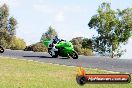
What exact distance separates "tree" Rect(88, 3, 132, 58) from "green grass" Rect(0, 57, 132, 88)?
56516 millimetres

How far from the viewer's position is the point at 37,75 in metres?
18.9

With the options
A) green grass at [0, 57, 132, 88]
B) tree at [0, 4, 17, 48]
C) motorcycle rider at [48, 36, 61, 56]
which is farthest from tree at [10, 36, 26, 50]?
green grass at [0, 57, 132, 88]

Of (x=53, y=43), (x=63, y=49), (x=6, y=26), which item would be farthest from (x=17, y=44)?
(x=63, y=49)

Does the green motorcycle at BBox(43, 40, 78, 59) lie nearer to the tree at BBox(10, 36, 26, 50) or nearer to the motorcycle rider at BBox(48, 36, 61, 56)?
the motorcycle rider at BBox(48, 36, 61, 56)

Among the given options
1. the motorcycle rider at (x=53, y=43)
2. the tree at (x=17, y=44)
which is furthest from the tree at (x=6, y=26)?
the motorcycle rider at (x=53, y=43)

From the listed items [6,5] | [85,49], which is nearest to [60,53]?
[85,49]

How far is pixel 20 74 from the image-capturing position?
749 inches

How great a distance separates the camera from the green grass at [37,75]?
16281 millimetres

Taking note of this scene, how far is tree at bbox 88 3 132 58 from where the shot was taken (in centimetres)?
8006

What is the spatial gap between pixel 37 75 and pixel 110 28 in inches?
2526

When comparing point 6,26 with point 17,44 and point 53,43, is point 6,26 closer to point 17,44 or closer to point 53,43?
point 17,44

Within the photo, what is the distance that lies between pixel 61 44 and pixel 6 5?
6182 cm

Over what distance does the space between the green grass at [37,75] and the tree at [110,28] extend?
56516 millimetres

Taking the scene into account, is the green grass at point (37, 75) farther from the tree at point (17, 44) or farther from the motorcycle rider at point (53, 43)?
the tree at point (17, 44)
